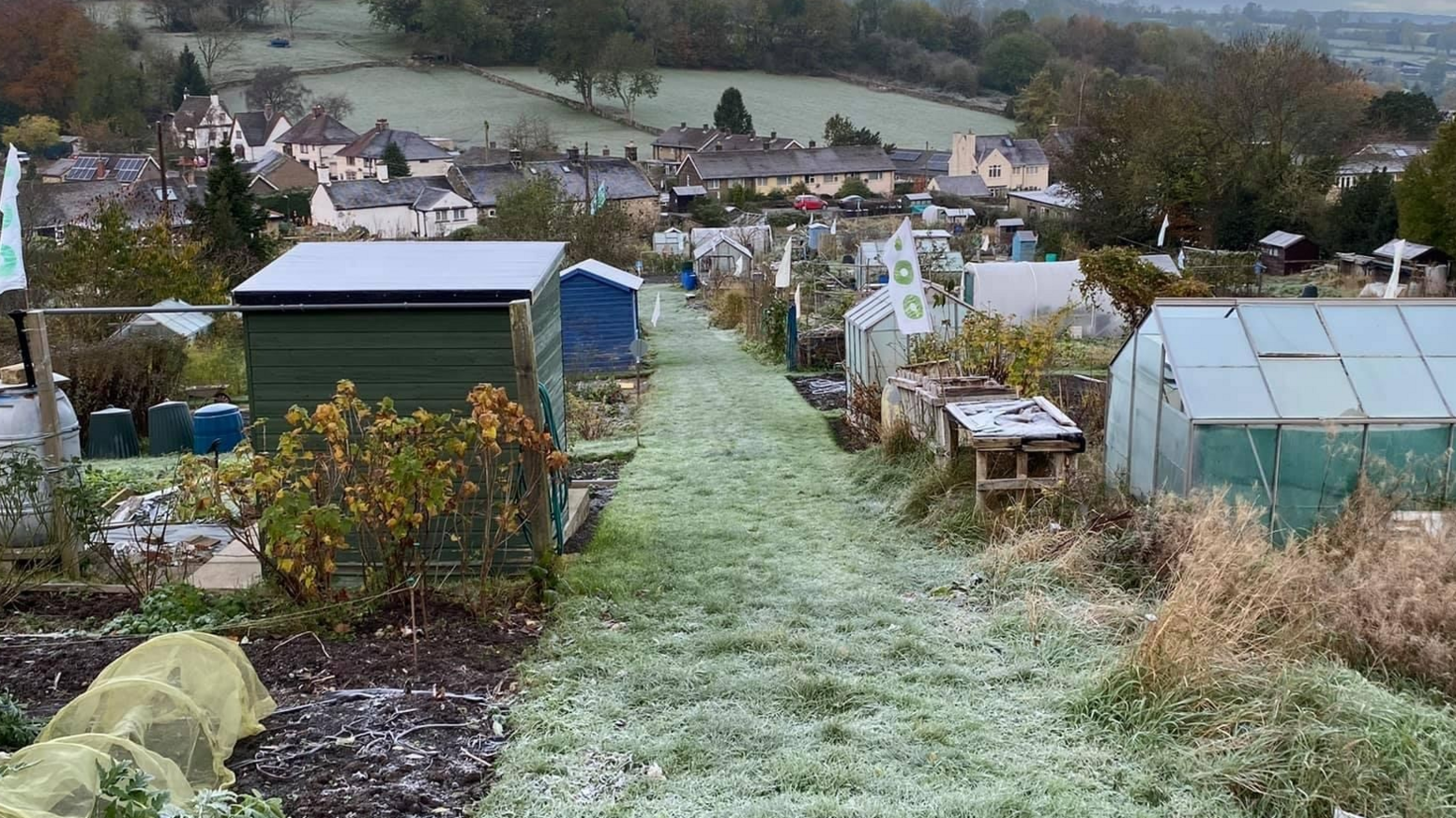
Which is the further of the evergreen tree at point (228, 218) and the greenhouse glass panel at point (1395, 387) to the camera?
the evergreen tree at point (228, 218)

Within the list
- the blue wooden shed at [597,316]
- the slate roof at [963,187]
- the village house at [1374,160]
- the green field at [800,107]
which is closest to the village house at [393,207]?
the slate roof at [963,187]

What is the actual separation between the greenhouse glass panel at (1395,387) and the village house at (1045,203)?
38971mm

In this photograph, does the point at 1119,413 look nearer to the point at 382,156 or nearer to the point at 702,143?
the point at 382,156

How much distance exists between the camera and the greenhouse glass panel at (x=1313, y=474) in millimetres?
7586

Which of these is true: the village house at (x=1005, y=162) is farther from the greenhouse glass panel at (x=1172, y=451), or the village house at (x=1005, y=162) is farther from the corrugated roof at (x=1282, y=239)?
the greenhouse glass panel at (x=1172, y=451)

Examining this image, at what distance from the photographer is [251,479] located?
632 cm

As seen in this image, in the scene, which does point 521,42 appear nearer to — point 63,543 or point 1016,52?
point 1016,52

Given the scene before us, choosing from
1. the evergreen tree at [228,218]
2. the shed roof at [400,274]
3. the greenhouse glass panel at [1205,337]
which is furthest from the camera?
the evergreen tree at [228,218]

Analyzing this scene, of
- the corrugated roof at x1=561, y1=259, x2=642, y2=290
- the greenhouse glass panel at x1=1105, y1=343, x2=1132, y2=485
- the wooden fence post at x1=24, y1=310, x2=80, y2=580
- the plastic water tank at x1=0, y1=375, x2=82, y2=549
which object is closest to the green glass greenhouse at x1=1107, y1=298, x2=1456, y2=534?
the greenhouse glass panel at x1=1105, y1=343, x2=1132, y2=485

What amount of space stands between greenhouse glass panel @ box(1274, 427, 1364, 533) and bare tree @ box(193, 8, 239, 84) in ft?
298

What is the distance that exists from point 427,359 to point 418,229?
45916 millimetres

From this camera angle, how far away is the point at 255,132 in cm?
7631

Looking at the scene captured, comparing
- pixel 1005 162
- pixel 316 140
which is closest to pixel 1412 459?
pixel 1005 162

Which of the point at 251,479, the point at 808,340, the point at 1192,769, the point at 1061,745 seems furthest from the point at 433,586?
the point at 808,340
